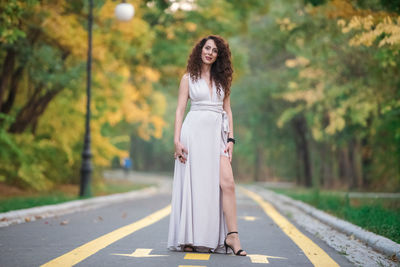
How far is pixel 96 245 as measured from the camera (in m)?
6.45

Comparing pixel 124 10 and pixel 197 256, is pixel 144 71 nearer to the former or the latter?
pixel 124 10

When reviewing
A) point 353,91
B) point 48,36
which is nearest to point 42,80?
point 48,36

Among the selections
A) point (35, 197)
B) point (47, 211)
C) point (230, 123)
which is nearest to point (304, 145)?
point (35, 197)

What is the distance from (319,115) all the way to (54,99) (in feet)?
34.5

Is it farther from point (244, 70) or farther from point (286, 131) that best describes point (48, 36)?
point (286, 131)

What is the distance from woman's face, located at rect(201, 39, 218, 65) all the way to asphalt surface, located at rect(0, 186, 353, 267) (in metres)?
2.05

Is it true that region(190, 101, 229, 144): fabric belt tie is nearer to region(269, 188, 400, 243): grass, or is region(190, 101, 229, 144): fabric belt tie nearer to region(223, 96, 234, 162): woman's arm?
region(223, 96, 234, 162): woman's arm

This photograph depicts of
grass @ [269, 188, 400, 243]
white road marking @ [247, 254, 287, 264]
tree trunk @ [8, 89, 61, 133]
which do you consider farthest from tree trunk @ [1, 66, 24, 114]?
white road marking @ [247, 254, 287, 264]

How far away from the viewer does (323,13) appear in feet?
54.1

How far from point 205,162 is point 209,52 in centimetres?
118

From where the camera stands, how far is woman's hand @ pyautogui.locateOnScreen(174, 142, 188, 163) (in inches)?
237

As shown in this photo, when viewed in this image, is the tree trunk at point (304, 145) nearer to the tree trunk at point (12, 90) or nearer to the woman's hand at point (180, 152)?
the tree trunk at point (12, 90)

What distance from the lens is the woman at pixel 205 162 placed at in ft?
19.5

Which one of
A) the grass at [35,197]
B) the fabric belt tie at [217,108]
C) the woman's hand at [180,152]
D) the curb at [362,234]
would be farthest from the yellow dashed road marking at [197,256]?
the grass at [35,197]
